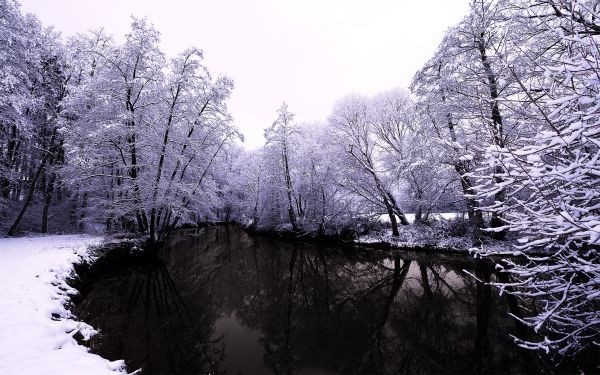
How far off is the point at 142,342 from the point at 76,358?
9.80ft

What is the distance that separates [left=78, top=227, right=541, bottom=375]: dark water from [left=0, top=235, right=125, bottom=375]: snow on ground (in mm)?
1059

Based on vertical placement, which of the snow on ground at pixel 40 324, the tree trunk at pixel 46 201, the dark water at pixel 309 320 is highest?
the tree trunk at pixel 46 201

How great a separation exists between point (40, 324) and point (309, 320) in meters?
6.67

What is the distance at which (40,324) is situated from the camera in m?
5.66

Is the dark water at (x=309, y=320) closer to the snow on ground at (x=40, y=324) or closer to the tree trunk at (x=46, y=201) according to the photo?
the snow on ground at (x=40, y=324)

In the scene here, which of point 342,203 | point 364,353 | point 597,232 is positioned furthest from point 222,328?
point 342,203

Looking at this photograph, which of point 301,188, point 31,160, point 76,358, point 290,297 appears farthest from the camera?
point 301,188

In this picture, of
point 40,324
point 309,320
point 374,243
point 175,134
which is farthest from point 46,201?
point 374,243

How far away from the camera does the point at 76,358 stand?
479cm

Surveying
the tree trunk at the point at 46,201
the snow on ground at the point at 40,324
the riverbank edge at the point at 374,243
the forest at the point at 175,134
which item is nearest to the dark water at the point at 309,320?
the snow on ground at the point at 40,324

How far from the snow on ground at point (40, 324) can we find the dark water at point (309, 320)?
1059 millimetres

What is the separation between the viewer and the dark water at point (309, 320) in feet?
22.4

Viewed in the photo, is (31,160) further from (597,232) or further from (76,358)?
(597,232)

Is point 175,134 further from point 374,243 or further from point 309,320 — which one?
point 374,243
